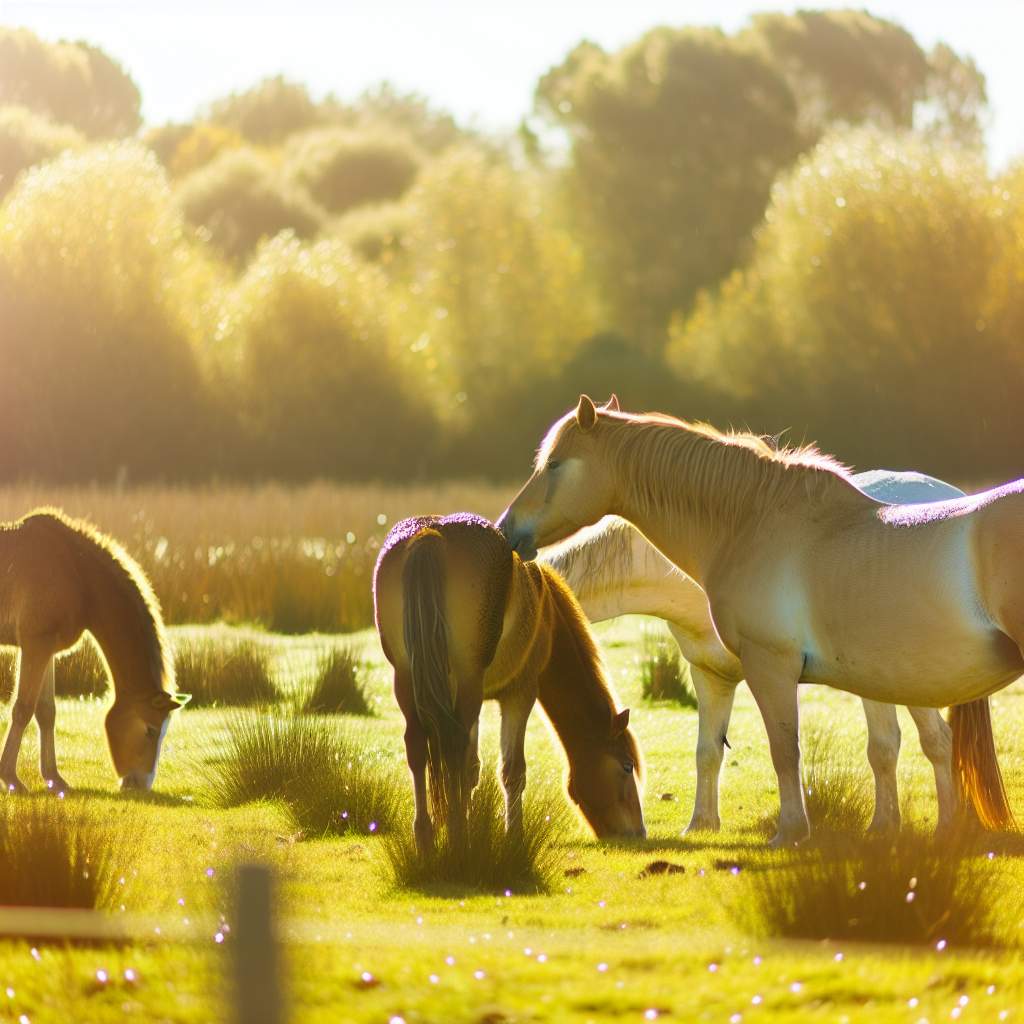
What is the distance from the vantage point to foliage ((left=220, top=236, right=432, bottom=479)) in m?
36.1

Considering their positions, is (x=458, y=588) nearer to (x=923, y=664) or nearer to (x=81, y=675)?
(x=923, y=664)

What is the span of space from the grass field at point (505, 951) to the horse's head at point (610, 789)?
14cm

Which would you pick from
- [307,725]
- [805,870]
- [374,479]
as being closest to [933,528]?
[805,870]

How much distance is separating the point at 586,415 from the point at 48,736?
13.0ft

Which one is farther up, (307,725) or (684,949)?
(307,725)

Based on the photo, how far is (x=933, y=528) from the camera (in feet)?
20.7

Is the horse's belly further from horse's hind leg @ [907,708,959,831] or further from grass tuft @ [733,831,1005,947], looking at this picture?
horse's hind leg @ [907,708,959,831]

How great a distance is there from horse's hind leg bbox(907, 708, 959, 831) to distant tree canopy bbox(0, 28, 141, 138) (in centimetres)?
5520

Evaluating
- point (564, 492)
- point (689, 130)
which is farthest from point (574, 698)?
point (689, 130)

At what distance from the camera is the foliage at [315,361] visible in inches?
1422

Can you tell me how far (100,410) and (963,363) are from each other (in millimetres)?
19422

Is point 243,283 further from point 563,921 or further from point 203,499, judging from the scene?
point 563,921

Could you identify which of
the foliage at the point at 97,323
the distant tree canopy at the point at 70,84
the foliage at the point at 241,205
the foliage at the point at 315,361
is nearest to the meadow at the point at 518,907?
the foliage at the point at 97,323

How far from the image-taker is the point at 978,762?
7.60 meters
